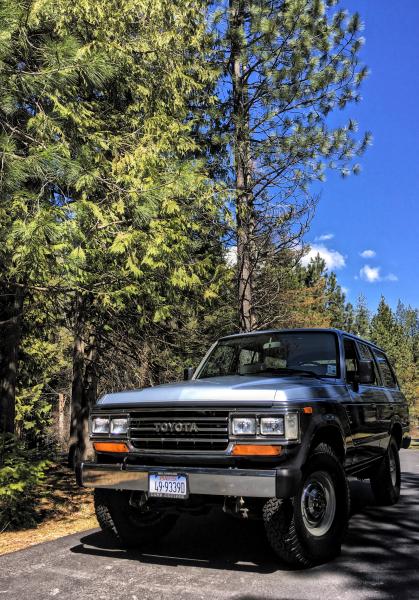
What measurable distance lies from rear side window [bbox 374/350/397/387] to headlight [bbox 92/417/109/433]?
394 cm

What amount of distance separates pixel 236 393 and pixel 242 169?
8.66m

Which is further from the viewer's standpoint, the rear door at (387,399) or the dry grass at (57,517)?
the rear door at (387,399)

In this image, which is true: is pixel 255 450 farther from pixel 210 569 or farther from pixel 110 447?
pixel 110 447

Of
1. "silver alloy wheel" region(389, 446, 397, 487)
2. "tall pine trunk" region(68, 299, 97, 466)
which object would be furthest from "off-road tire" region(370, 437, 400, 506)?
"tall pine trunk" region(68, 299, 97, 466)

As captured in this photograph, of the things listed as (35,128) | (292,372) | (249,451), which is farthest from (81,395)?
(249,451)

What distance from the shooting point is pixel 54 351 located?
22.0m

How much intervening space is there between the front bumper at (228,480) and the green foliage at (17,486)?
2032 millimetres

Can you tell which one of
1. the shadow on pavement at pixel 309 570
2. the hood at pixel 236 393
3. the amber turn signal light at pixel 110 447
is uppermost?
the hood at pixel 236 393

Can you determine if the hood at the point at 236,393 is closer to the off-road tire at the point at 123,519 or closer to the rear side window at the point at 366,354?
the off-road tire at the point at 123,519

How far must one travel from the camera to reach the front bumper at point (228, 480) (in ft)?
11.9

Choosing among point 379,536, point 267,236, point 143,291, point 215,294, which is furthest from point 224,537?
point 267,236

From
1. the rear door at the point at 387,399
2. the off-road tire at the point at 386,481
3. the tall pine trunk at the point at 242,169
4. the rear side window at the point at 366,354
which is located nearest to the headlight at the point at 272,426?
the rear side window at the point at 366,354

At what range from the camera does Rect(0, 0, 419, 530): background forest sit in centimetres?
611

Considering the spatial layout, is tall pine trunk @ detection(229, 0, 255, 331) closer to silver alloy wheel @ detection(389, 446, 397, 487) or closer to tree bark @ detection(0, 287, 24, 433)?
tree bark @ detection(0, 287, 24, 433)
